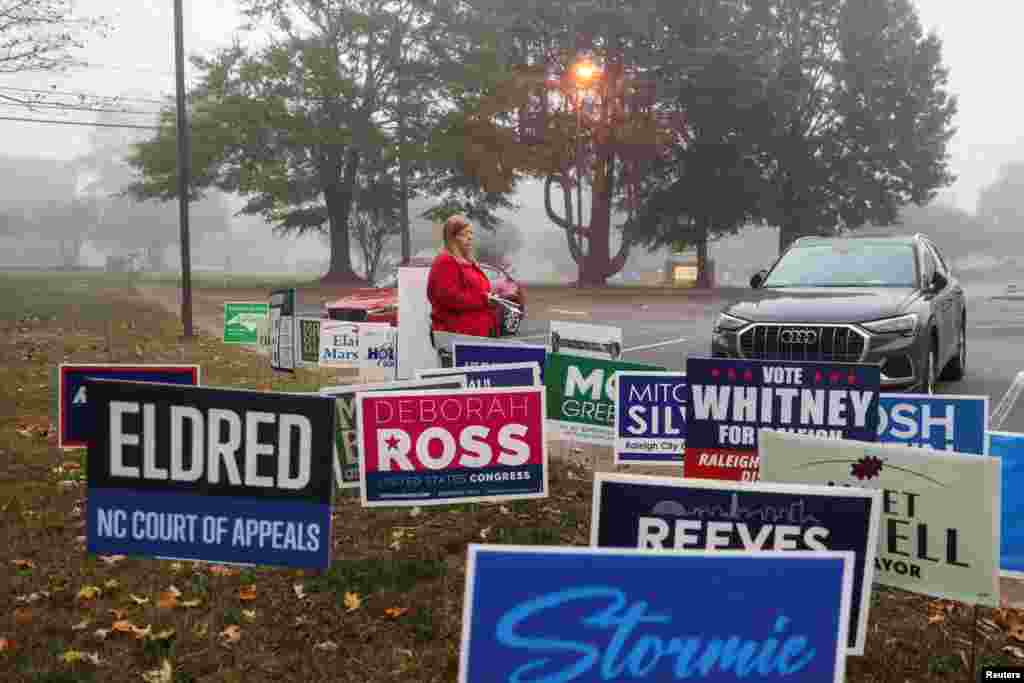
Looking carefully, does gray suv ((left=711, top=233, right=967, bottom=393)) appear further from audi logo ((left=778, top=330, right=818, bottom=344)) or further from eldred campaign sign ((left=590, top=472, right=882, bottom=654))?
eldred campaign sign ((left=590, top=472, right=882, bottom=654))

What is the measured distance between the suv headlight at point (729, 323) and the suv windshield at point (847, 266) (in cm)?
118

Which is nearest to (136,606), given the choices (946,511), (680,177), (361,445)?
(361,445)

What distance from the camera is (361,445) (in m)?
5.38

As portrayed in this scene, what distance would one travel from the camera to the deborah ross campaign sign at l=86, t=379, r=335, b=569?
414 centimetres

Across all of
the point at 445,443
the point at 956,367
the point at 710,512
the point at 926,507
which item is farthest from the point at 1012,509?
the point at 956,367

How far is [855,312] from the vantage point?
877 centimetres

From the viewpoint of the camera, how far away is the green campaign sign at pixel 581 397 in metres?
7.16

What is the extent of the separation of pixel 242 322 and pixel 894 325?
9181 mm

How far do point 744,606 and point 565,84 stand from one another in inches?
1741

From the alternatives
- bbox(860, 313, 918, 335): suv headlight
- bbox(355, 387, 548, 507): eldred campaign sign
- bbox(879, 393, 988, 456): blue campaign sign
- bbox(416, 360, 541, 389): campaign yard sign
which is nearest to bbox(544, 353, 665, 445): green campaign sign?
bbox(416, 360, 541, 389): campaign yard sign

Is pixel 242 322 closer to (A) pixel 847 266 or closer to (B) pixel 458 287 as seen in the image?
(B) pixel 458 287

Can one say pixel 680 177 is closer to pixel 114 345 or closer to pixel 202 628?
pixel 114 345

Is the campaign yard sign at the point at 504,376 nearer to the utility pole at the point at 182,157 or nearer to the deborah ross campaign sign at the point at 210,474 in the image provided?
the deborah ross campaign sign at the point at 210,474

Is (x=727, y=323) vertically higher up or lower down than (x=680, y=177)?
lower down
